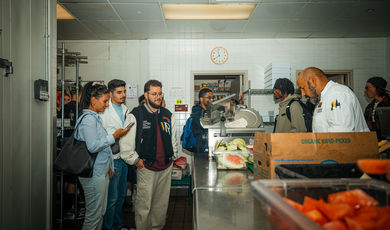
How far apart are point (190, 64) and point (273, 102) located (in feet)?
5.82

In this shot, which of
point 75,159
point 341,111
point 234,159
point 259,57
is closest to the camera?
point 341,111

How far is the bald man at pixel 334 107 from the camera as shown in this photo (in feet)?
5.39

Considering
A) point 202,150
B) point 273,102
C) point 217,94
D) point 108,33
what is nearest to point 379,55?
point 273,102

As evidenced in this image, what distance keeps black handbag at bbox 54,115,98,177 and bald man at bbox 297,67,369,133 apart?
1904 mm

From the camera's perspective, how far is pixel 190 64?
453 cm

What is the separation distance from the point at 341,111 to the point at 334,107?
0.05m

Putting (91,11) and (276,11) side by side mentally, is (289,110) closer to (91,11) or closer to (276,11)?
(276,11)

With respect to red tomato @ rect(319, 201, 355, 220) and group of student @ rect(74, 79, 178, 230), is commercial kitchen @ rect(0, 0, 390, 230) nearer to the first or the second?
red tomato @ rect(319, 201, 355, 220)

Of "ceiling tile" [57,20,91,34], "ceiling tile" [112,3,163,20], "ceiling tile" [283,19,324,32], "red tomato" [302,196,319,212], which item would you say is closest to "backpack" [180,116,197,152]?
"ceiling tile" [112,3,163,20]

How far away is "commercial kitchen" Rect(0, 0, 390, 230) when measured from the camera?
97 centimetres

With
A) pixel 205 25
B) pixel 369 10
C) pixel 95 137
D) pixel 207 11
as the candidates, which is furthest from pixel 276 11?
pixel 95 137

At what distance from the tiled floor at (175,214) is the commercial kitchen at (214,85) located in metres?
0.03

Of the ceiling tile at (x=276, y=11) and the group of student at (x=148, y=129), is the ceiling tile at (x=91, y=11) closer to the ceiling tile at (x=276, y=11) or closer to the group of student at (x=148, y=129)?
the group of student at (x=148, y=129)

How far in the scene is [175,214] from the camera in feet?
11.1
